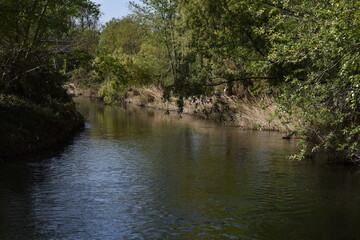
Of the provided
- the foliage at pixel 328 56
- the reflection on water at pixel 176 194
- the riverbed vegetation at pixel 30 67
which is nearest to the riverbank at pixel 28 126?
the riverbed vegetation at pixel 30 67

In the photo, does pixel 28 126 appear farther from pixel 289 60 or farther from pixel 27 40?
pixel 289 60

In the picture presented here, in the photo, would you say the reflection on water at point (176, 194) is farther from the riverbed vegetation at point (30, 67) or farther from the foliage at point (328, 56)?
the foliage at point (328, 56)

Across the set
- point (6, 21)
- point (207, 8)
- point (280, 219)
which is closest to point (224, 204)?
point (280, 219)

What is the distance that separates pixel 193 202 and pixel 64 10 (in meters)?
13.6

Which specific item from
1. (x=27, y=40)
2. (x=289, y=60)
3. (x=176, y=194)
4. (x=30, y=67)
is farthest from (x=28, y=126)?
(x=289, y=60)

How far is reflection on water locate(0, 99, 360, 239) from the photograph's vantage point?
39.3 feet

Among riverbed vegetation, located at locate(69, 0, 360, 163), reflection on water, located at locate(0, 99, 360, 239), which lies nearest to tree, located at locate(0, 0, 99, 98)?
riverbed vegetation, located at locate(69, 0, 360, 163)

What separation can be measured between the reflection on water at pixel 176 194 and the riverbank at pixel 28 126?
3.47 ft

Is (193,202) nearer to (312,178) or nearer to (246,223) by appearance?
(246,223)

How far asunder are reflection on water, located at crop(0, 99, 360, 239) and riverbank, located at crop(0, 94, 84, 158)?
3.47 ft

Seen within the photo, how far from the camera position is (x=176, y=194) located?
50.1 ft

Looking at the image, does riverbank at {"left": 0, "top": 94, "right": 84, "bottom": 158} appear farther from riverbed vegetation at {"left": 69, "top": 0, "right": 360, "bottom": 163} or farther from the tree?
riverbed vegetation at {"left": 69, "top": 0, "right": 360, "bottom": 163}

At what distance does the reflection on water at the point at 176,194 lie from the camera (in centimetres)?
1199

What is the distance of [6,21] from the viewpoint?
21.8m
